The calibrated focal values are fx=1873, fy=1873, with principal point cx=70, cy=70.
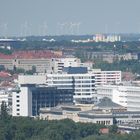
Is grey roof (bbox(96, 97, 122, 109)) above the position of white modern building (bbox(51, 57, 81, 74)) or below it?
below

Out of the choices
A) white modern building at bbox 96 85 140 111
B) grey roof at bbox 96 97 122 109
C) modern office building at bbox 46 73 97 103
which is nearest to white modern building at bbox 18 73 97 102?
modern office building at bbox 46 73 97 103

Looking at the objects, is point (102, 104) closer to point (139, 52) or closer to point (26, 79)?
point (26, 79)

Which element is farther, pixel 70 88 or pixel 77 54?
pixel 77 54

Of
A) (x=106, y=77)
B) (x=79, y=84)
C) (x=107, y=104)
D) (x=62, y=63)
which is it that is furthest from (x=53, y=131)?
(x=62, y=63)

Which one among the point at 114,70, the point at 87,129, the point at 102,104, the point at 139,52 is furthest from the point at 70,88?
the point at 139,52

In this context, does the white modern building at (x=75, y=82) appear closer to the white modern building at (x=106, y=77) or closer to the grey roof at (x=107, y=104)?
the grey roof at (x=107, y=104)

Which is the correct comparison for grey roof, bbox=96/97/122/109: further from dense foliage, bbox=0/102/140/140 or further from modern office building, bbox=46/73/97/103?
modern office building, bbox=46/73/97/103
